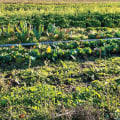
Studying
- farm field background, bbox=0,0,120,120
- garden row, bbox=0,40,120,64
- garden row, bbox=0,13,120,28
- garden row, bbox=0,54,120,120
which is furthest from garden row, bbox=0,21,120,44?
garden row, bbox=0,54,120,120

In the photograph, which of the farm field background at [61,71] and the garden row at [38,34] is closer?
the farm field background at [61,71]

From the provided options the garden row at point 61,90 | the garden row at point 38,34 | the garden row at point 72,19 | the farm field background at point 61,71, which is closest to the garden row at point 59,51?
the farm field background at point 61,71

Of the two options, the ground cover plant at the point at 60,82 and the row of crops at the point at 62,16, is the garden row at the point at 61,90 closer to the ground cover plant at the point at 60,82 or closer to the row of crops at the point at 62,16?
the ground cover plant at the point at 60,82

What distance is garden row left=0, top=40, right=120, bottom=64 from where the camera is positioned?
4980 millimetres

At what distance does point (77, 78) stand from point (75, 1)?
6.71 m

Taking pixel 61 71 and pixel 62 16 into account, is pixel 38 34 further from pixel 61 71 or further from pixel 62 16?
pixel 62 16

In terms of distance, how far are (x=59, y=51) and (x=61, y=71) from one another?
69cm

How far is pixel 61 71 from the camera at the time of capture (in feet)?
15.3

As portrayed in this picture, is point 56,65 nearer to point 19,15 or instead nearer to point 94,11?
point 19,15

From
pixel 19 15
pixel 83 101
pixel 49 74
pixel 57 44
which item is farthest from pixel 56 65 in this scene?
pixel 19 15

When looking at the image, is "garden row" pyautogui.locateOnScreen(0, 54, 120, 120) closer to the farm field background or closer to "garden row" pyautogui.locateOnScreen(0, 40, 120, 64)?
the farm field background

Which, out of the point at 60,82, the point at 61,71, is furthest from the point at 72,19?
the point at 60,82

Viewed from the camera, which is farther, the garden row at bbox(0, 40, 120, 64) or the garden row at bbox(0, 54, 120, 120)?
the garden row at bbox(0, 40, 120, 64)

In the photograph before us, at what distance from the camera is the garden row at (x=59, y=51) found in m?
4.98
